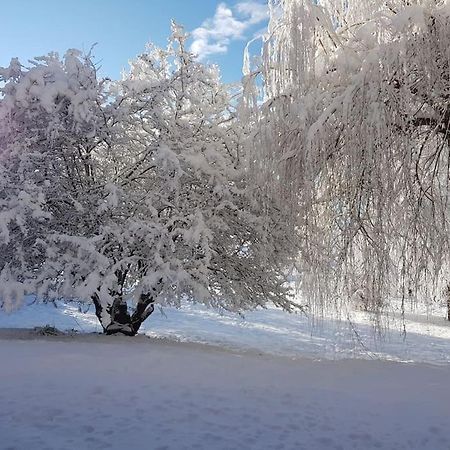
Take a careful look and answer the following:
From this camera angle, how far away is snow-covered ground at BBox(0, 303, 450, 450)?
355 cm

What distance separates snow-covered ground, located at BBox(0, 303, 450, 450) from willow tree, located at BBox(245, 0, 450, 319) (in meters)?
1.57

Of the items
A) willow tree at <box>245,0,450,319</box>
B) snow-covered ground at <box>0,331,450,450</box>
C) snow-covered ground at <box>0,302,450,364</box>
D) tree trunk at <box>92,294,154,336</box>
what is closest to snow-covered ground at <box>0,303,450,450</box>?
snow-covered ground at <box>0,331,450,450</box>

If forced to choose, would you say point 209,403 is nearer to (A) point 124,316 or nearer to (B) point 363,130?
(B) point 363,130

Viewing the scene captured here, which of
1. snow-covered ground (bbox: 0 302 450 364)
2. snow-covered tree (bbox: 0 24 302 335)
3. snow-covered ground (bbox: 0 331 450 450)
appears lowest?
snow-covered ground (bbox: 0 302 450 364)

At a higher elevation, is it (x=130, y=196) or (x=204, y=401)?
(x=130, y=196)

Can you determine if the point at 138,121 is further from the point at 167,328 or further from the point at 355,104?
the point at 167,328

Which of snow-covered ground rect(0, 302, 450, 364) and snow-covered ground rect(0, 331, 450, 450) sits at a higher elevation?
snow-covered ground rect(0, 331, 450, 450)

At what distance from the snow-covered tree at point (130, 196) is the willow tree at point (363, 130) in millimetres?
1108

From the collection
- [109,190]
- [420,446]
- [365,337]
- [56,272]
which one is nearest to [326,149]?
[109,190]

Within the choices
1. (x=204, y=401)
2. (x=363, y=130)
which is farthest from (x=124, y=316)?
(x=363, y=130)

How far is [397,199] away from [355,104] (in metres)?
1.35

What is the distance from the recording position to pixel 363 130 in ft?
19.4

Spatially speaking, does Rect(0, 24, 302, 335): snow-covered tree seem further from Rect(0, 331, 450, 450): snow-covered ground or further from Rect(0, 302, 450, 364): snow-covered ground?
Rect(0, 302, 450, 364): snow-covered ground

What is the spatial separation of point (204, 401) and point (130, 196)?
4.56 metres
